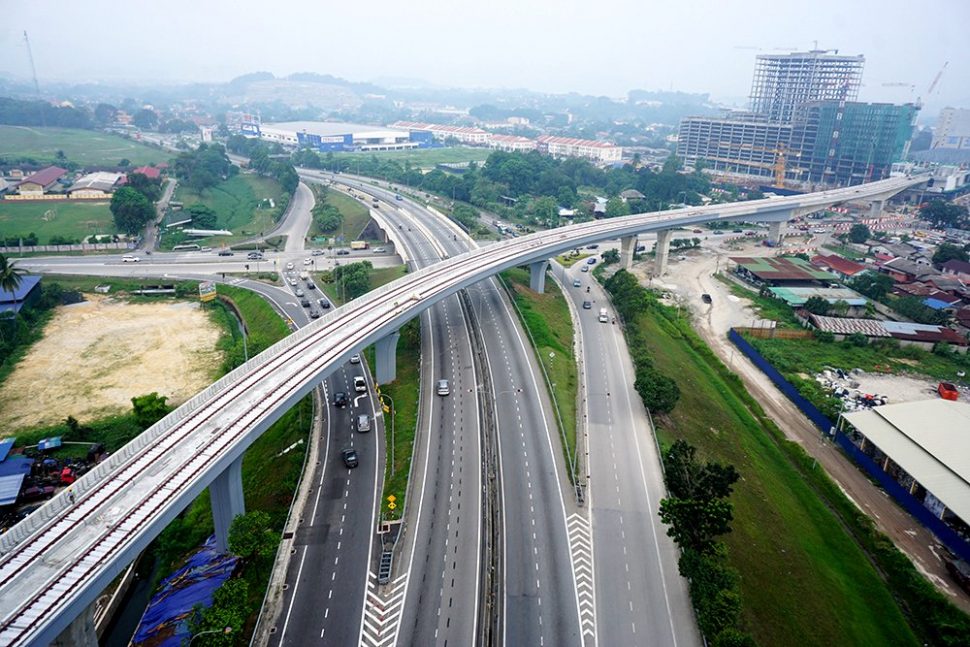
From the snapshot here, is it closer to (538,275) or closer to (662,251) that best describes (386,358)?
(538,275)

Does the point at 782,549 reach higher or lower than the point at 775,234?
lower

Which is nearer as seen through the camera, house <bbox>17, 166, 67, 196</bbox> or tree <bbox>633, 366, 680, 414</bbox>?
tree <bbox>633, 366, 680, 414</bbox>

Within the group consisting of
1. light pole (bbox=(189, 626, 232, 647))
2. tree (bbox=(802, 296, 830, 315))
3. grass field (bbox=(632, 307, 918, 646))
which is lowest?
grass field (bbox=(632, 307, 918, 646))

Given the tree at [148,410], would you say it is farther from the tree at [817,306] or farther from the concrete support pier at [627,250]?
the tree at [817,306]

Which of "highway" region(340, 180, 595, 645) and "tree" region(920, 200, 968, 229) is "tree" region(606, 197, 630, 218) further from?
"tree" region(920, 200, 968, 229)

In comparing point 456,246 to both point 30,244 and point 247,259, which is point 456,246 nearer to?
point 247,259

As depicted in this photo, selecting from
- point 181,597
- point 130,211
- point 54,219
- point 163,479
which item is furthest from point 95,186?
point 181,597

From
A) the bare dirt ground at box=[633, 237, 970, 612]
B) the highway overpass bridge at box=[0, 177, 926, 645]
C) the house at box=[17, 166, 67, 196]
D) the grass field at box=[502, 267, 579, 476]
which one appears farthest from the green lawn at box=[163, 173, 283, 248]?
the bare dirt ground at box=[633, 237, 970, 612]
